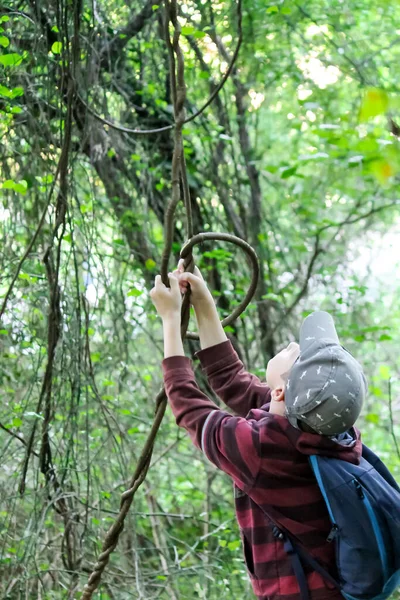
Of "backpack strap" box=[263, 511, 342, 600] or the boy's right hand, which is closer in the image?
"backpack strap" box=[263, 511, 342, 600]

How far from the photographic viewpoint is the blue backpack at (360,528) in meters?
1.09

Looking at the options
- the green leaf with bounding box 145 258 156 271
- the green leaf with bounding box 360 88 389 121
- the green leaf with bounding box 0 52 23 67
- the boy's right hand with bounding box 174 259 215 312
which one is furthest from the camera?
the green leaf with bounding box 145 258 156 271

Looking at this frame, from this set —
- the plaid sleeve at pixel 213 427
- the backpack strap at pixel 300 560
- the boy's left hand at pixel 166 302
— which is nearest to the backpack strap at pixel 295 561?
the backpack strap at pixel 300 560

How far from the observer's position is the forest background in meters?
2.10

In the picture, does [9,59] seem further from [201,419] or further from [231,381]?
[201,419]

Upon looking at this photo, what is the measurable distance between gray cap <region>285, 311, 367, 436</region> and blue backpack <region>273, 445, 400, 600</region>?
0.07 meters

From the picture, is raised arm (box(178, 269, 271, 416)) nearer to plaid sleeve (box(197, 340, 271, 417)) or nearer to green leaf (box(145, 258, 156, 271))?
plaid sleeve (box(197, 340, 271, 417))

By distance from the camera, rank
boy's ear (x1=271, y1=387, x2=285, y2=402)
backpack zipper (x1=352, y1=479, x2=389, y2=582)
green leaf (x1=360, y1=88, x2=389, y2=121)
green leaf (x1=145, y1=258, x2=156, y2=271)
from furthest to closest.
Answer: green leaf (x1=145, y1=258, x2=156, y2=271), boy's ear (x1=271, y1=387, x2=285, y2=402), backpack zipper (x1=352, y1=479, x2=389, y2=582), green leaf (x1=360, y1=88, x2=389, y2=121)

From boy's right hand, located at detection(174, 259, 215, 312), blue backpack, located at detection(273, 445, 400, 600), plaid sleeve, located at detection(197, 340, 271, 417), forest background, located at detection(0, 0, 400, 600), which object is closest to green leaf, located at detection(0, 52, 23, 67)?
forest background, located at detection(0, 0, 400, 600)

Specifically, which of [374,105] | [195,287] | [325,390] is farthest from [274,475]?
[374,105]

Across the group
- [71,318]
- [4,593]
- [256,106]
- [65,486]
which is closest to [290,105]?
[256,106]

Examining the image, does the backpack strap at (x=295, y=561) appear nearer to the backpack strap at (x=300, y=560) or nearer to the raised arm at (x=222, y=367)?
the backpack strap at (x=300, y=560)

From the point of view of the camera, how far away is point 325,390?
44.1 inches

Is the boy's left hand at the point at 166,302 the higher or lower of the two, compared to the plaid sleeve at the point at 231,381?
higher
